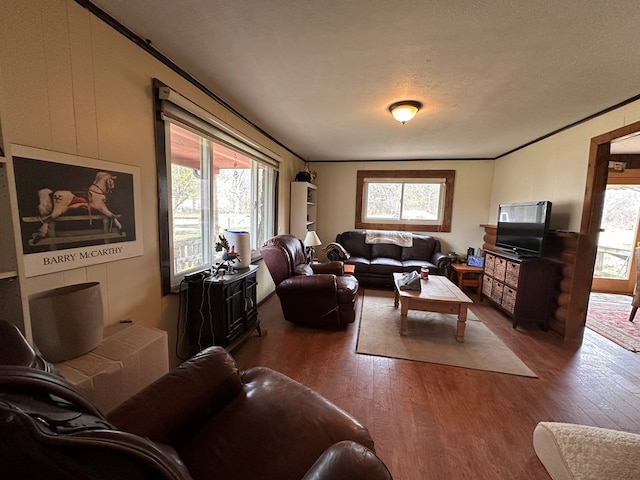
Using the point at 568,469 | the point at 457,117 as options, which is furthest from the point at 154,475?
the point at 457,117

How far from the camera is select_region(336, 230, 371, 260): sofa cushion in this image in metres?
4.98

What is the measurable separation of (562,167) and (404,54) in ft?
8.59

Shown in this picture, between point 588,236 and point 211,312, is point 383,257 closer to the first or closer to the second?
point 588,236

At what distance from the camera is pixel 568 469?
1.16 metres

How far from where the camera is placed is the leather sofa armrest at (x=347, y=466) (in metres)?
0.72

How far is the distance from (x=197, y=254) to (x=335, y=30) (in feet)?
6.52

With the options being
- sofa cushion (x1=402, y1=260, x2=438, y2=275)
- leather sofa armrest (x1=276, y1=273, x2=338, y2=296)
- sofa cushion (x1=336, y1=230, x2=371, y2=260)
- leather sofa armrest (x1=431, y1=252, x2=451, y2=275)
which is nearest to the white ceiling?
leather sofa armrest (x1=276, y1=273, x2=338, y2=296)

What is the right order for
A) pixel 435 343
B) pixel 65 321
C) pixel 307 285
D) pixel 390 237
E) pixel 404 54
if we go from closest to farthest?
pixel 65 321, pixel 404 54, pixel 435 343, pixel 307 285, pixel 390 237

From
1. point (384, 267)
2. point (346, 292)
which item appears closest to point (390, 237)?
point (384, 267)

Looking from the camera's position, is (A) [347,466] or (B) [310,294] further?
(B) [310,294]

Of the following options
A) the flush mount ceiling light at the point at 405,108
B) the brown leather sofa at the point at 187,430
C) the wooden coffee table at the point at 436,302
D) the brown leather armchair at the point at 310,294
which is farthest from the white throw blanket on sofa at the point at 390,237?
the brown leather sofa at the point at 187,430

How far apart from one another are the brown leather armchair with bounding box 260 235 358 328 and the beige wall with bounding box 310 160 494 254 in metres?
2.51

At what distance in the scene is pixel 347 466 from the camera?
2.43ft

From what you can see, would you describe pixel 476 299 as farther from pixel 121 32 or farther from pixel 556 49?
pixel 121 32
